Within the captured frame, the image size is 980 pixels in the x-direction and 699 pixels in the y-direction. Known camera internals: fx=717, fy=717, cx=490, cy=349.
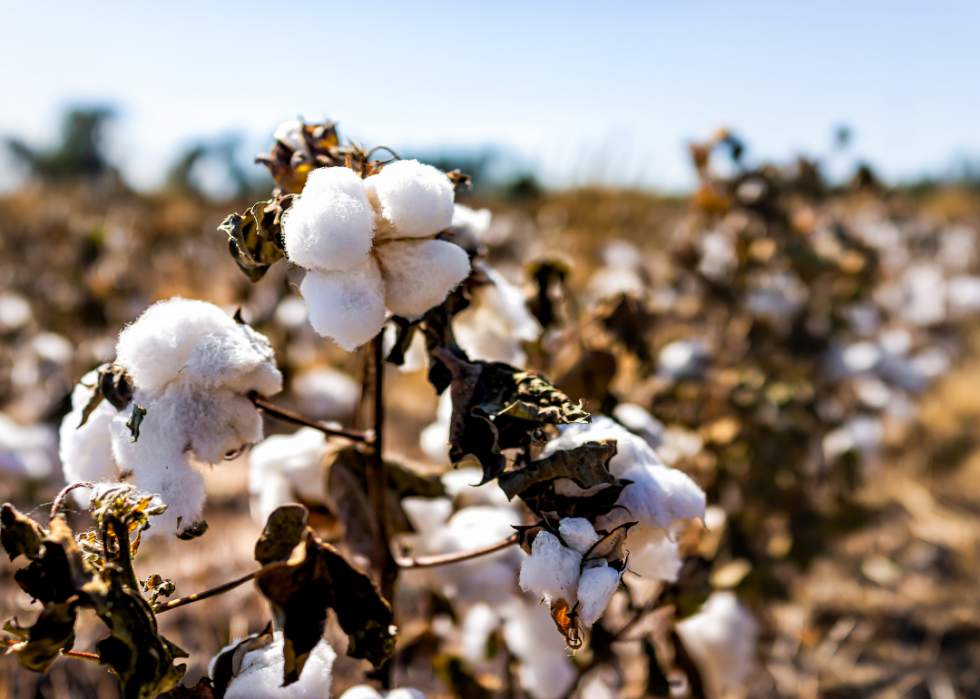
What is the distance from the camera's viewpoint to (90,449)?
1.83 ft

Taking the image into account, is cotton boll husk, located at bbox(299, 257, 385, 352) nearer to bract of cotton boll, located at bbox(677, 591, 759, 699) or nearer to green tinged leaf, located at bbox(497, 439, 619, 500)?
green tinged leaf, located at bbox(497, 439, 619, 500)

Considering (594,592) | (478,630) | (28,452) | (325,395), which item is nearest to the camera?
(594,592)

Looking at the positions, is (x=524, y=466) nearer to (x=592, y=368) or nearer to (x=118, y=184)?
(x=592, y=368)

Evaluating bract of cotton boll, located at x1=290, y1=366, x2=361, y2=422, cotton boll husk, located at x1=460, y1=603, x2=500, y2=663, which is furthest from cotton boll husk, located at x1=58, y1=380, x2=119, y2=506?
bract of cotton boll, located at x1=290, y1=366, x2=361, y2=422

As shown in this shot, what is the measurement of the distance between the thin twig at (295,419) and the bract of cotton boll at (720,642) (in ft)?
2.24

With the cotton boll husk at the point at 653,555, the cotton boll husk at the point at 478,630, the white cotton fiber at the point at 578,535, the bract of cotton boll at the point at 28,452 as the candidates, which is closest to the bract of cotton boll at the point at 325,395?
the bract of cotton boll at the point at 28,452

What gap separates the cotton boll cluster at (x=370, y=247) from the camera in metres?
0.46

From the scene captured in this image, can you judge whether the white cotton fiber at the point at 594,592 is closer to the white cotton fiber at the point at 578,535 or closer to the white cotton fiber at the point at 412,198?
the white cotton fiber at the point at 578,535

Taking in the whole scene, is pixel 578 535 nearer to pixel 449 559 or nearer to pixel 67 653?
pixel 449 559

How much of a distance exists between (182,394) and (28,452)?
4.25 ft

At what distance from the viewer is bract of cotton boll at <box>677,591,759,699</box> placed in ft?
3.61

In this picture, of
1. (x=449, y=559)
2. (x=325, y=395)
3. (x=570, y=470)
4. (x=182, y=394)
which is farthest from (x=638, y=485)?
(x=325, y=395)

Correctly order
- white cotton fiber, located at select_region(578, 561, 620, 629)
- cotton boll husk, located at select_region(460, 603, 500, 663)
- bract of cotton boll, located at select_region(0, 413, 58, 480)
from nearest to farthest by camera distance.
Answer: white cotton fiber, located at select_region(578, 561, 620, 629) < cotton boll husk, located at select_region(460, 603, 500, 663) < bract of cotton boll, located at select_region(0, 413, 58, 480)

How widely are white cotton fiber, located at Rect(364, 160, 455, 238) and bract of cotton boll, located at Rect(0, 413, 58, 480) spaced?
1.35m
